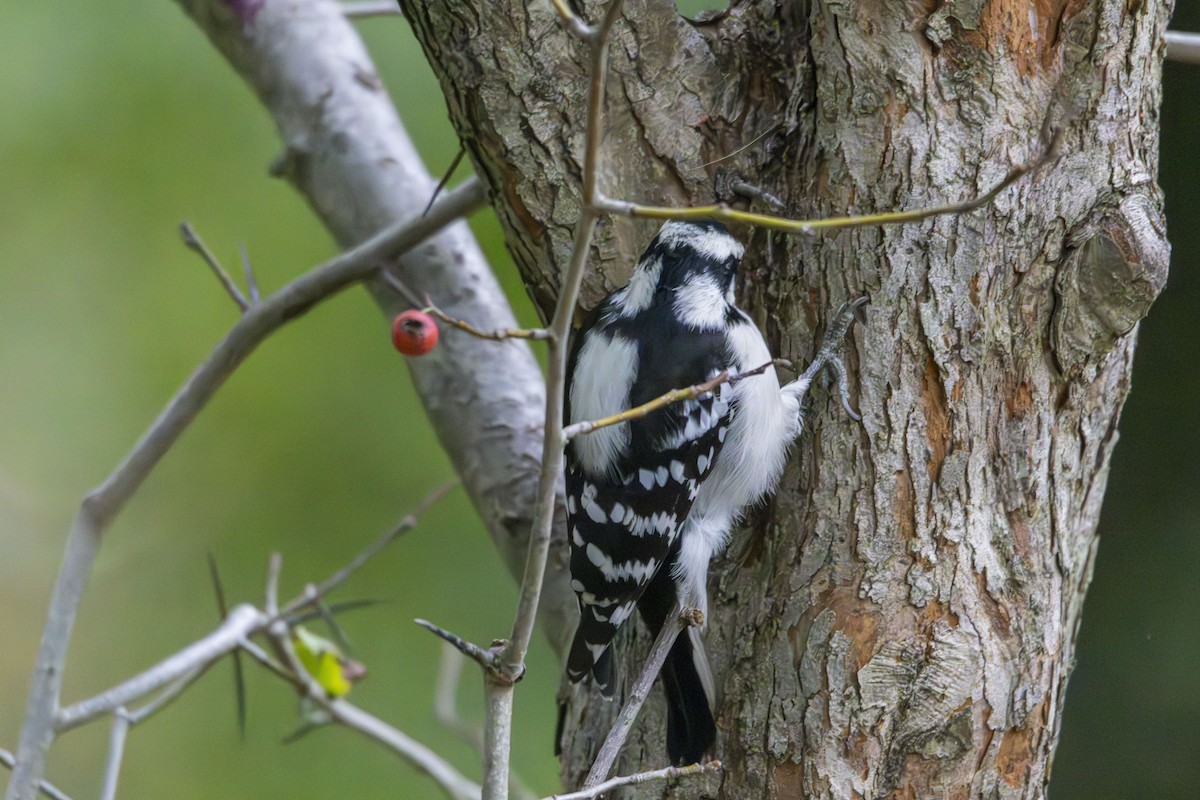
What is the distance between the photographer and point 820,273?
147 centimetres

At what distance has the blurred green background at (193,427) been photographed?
416 cm

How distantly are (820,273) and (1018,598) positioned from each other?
0.52 meters

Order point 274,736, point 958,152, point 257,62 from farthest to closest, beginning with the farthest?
point 274,736
point 257,62
point 958,152

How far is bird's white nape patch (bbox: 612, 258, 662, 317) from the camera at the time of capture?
64.8 inches

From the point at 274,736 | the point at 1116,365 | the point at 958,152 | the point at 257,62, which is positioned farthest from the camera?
the point at 274,736

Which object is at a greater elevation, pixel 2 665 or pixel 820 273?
pixel 820 273

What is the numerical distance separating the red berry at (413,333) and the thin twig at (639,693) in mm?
567

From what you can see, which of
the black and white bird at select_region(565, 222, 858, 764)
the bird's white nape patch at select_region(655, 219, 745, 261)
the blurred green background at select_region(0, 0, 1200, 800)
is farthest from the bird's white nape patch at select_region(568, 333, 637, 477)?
the blurred green background at select_region(0, 0, 1200, 800)

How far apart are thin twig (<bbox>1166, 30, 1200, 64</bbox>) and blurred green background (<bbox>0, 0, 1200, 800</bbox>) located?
115 inches

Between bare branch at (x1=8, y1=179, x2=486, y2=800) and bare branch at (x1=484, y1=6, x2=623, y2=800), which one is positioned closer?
bare branch at (x1=484, y1=6, x2=623, y2=800)

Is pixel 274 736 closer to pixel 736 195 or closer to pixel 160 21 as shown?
pixel 160 21

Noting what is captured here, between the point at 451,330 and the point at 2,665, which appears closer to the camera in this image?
the point at 451,330

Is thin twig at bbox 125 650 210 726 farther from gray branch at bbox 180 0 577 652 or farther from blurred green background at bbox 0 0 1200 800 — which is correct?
blurred green background at bbox 0 0 1200 800

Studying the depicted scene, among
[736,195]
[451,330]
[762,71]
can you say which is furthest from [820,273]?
[451,330]
